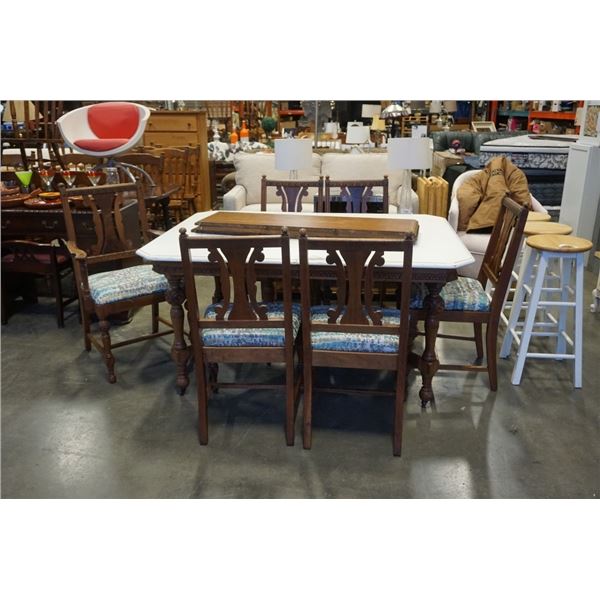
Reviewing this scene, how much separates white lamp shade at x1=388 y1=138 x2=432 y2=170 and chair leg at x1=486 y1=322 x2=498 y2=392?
53.7 inches

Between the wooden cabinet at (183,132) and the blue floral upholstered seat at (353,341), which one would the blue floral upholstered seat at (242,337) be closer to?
the blue floral upholstered seat at (353,341)

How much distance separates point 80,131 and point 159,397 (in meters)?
3.01

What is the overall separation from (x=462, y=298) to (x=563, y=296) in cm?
73

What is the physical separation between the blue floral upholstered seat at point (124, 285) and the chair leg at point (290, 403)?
0.91m

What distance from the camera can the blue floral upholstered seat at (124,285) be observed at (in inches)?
106

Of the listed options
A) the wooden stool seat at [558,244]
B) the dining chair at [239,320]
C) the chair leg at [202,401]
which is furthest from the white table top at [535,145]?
the chair leg at [202,401]

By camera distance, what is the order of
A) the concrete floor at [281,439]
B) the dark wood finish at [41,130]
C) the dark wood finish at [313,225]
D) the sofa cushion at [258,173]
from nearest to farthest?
1. the concrete floor at [281,439]
2. the dark wood finish at [313,225]
3. the dark wood finish at [41,130]
4. the sofa cushion at [258,173]

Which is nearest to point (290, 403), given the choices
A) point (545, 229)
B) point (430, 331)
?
point (430, 331)

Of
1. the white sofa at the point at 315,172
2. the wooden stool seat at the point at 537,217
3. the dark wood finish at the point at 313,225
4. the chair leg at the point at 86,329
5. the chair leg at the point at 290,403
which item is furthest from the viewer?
the white sofa at the point at 315,172

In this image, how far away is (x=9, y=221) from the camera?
3.37 metres

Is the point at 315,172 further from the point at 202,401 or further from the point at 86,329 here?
the point at 202,401

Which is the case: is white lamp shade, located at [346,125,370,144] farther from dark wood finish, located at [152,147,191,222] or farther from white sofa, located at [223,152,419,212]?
dark wood finish, located at [152,147,191,222]

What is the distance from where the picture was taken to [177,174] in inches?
209

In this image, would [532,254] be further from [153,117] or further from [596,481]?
[153,117]
